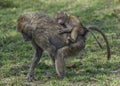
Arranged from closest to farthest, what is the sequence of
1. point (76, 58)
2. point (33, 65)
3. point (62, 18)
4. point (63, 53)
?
point (63, 53) → point (62, 18) → point (33, 65) → point (76, 58)

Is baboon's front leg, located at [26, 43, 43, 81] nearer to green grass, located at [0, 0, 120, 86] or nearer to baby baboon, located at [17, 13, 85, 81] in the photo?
baby baboon, located at [17, 13, 85, 81]

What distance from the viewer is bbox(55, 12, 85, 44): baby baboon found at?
6871 mm

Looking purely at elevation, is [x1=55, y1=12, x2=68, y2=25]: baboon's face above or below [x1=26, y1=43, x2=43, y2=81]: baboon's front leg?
above

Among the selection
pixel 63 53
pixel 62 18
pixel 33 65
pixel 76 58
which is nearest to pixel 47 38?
pixel 63 53

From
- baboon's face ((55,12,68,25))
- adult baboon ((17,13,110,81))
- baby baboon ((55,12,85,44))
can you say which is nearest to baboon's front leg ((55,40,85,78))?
adult baboon ((17,13,110,81))

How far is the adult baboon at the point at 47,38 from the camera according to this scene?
678 cm

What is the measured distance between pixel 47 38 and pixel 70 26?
0.50 meters

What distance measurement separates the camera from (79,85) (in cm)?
655

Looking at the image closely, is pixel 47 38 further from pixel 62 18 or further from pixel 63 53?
pixel 62 18

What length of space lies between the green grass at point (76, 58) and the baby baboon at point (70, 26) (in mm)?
464

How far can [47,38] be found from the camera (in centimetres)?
681

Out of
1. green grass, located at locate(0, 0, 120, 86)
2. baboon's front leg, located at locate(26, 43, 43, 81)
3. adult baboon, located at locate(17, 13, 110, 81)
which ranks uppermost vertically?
adult baboon, located at locate(17, 13, 110, 81)

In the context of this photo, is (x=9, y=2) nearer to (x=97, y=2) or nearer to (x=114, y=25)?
(x=97, y=2)

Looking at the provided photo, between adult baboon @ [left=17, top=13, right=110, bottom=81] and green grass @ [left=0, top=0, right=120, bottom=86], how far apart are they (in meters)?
0.29
